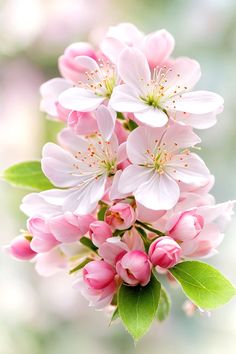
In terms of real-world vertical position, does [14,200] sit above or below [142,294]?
below

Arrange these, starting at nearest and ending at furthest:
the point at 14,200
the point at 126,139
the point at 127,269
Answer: the point at 127,269 → the point at 126,139 → the point at 14,200

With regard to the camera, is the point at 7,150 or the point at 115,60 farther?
the point at 7,150

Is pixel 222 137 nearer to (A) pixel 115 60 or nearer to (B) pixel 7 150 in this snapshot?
(B) pixel 7 150

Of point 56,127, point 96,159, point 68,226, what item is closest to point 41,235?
point 68,226

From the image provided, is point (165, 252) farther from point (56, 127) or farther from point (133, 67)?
point (56, 127)

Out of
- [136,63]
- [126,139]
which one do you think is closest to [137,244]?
[126,139]

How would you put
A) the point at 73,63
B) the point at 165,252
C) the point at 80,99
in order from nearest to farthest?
1. the point at 165,252
2. the point at 80,99
3. the point at 73,63
